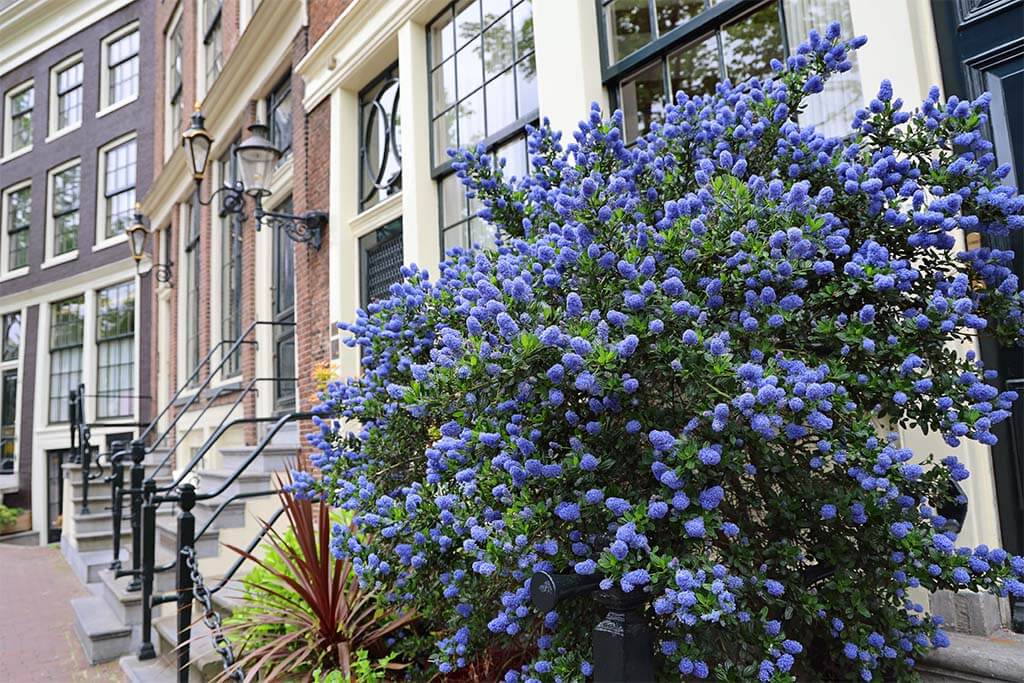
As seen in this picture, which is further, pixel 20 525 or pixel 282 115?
pixel 20 525

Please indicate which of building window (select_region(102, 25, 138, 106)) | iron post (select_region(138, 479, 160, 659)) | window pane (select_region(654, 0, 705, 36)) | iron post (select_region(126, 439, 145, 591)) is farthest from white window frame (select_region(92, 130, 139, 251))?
window pane (select_region(654, 0, 705, 36))

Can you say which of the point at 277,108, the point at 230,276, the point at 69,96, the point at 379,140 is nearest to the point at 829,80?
the point at 379,140

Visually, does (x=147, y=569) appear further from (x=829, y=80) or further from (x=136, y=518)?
(x=829, y=80)

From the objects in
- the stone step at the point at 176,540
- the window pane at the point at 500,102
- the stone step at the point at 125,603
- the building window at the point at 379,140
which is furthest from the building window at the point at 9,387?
the window pane at the point at 500,102

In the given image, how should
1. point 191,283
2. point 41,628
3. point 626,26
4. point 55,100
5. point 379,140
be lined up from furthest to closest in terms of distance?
point 55,100 → point 191,283 → point 379,140 → point 41,628 → point 626,26

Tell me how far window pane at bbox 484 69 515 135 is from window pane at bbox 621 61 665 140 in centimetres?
115

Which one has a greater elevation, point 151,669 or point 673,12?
point 673,12

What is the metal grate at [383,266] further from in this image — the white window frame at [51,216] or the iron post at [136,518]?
the white window frame at [51,216]

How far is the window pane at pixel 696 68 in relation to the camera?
3721mm

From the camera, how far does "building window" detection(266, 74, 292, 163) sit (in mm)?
8605

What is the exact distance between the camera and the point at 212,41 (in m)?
11.5

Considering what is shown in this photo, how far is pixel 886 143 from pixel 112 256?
16.6 m

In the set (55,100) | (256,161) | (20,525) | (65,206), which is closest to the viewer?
(256,161)

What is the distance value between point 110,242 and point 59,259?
1.93 meters
